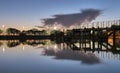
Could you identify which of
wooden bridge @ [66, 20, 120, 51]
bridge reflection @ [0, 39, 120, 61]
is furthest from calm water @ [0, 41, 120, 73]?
wooden bridge @ [66, 20, 120, 51]

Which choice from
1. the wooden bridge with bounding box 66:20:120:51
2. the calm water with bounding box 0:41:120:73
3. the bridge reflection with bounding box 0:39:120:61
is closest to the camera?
the calm water with bounding box 0:41:120:73

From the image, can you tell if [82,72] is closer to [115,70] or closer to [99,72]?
[99,72]

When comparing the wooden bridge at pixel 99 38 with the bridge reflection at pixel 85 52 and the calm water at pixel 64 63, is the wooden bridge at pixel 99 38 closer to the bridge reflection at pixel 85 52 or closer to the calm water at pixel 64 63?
the bridge reflection at pixel 85 52

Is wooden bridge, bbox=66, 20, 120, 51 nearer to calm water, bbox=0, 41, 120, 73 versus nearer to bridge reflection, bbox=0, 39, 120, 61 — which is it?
bridge reflection, bbox=0, 39, 120, 61

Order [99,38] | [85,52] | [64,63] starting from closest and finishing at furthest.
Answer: [64,63] → [85,52] → [99,38]

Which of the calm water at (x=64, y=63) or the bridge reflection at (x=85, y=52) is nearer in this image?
the calm water at (x=64, y=63)

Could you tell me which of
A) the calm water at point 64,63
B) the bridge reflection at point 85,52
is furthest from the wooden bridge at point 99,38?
the calm water at point 64,63

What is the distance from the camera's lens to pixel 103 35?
214 feet

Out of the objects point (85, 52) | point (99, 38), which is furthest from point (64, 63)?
point (99, 38)

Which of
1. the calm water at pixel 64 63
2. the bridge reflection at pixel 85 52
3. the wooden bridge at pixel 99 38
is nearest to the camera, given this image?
the calm water at pixel 64 63

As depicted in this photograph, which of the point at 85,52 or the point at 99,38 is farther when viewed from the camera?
the point at 99,38

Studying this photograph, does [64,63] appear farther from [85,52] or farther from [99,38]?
[99,38]

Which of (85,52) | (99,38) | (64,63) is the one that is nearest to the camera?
(64,63)

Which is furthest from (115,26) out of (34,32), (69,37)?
(34,32)
